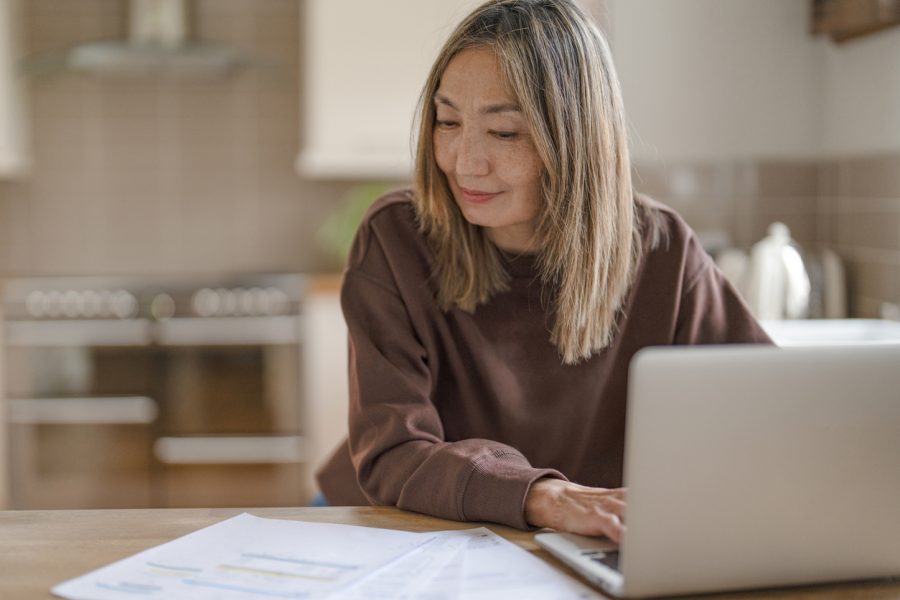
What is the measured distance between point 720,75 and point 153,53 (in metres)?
1.96

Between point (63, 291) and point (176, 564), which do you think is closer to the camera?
point (176, 564)

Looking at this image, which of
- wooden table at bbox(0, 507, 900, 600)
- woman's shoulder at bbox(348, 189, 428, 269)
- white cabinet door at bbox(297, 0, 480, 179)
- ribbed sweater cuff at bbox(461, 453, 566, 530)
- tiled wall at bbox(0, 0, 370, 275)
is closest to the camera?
wooden table at bbox(0, 507, 900, 600)

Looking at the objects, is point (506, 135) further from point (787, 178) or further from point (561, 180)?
point (787, 178)

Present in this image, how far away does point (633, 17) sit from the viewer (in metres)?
3.36

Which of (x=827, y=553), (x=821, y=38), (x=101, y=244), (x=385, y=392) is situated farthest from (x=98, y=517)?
(x=101, y=244)

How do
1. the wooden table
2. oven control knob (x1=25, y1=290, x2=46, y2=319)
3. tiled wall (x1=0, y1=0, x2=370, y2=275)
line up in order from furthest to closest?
tiled wall (x1=0, y1=0, x2=370, y2=275)
oven control knob (x1=25, y1=290, x2=46, y2=319)
the wooden table

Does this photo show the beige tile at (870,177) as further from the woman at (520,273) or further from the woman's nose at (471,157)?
the woman's nose at (471,157)

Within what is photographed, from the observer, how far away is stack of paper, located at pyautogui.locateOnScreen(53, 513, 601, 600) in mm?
919

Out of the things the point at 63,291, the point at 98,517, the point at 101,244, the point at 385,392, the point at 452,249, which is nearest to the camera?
the point at 98,517

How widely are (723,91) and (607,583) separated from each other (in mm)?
2731

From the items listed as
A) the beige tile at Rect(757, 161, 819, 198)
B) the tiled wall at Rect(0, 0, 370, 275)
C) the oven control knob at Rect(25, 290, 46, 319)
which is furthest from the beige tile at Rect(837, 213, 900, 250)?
the oven control knob at Rect(25, 290, 46, 319)

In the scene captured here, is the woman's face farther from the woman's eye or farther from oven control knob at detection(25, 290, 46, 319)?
oven control knob at detection(25, 290, 46, 319)

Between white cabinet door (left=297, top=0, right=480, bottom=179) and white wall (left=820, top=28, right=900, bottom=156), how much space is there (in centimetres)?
130

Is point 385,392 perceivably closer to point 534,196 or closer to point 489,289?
point 489,289
